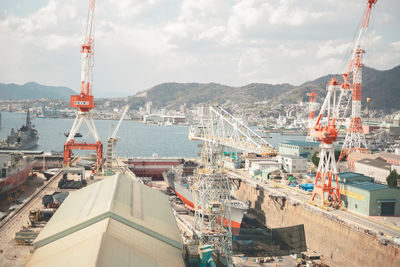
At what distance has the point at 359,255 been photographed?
22.1 meters

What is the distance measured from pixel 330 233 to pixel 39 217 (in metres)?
19.7

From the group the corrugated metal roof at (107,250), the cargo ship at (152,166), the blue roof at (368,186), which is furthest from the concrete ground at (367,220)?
the cargo ship at (152,166)

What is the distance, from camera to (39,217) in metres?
19.1

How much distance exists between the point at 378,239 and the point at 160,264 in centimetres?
1592

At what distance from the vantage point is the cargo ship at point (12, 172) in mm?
29594

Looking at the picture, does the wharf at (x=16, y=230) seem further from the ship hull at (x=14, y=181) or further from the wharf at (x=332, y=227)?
the wharf at (x=332, y=227)

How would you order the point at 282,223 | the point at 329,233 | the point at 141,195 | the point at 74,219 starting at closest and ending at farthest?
the point at 74,219
the point at 141,195
the point at 329,233
the point at 282,223

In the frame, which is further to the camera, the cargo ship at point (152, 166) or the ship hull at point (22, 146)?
the ship hull at point (22, 146)

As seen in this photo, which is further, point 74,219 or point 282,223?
point 282,223

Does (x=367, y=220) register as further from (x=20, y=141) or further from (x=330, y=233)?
(x=20, y=141)

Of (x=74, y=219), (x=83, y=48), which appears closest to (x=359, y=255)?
(x=74, y=219)

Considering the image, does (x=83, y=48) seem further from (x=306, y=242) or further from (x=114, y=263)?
(x=114, y=263)

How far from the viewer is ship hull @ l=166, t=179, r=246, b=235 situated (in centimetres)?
2820

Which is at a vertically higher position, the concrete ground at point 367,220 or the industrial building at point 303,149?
the industrial building at point 303,149
